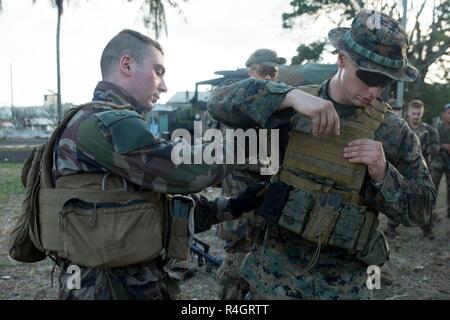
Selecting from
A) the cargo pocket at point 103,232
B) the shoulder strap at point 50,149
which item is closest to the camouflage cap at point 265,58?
the shoulder strap at point 50,149

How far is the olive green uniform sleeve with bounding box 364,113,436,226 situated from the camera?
68.1 inches

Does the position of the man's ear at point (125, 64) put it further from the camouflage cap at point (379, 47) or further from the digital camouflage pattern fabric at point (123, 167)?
the camouflage cap at point (379, 47)

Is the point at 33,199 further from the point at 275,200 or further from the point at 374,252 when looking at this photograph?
the point at 374,252

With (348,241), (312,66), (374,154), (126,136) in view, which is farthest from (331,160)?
(312,66)

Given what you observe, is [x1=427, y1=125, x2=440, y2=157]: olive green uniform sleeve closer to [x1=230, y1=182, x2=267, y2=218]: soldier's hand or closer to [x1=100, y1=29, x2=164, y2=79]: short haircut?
[x1=230, y1=182, x2=267, y2=218]: soldier's hand

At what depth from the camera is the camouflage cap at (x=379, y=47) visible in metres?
1.71

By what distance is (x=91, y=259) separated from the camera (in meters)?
1.56

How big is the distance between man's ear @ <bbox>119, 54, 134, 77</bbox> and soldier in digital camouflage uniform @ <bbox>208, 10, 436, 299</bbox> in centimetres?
34

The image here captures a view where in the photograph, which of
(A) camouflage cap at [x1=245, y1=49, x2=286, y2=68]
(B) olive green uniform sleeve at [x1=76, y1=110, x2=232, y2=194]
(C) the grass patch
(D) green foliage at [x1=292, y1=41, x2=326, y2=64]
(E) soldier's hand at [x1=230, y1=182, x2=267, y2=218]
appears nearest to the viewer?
(B) olive green uniform sleeve at [x1=76, y1=110, x2=232, y2=194]

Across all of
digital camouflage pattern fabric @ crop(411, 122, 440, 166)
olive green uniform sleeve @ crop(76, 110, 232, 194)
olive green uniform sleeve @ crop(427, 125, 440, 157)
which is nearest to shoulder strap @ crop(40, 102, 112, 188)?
olive green uniform sleeve @ crop(76, 110, 232, 194)

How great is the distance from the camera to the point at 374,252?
183cm

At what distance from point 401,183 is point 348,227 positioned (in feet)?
0.84

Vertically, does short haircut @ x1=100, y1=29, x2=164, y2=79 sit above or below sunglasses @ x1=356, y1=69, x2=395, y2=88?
above
